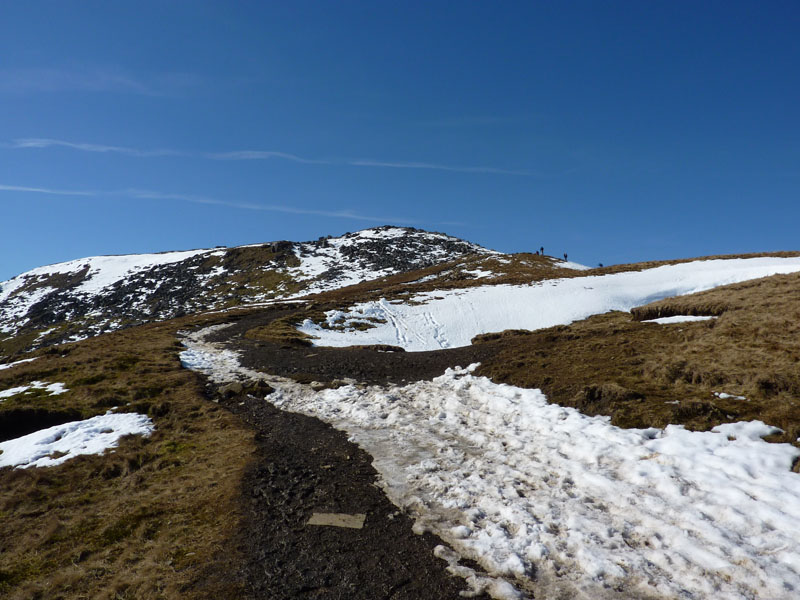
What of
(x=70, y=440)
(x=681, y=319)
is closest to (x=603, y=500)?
(x=70, y=440)

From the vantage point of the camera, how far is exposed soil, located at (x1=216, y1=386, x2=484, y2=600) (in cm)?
703

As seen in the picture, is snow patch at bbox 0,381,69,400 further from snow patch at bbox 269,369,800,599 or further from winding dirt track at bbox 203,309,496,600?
snow patch at bbox 269,369,800,599

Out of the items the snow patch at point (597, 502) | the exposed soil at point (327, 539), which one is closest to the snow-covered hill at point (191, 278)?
the exposed soil at point (327, 539)

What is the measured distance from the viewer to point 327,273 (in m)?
120

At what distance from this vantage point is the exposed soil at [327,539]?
7.03 metres

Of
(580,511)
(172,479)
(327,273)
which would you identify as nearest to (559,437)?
(580,511)

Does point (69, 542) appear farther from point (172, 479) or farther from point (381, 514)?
point (381, 514)

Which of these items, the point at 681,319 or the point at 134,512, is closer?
the point at 134,512

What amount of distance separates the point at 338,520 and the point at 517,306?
39.5 metres

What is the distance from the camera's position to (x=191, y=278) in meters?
129

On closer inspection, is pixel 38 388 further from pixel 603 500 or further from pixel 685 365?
pixel 685 365

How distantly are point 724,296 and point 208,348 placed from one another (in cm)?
3879

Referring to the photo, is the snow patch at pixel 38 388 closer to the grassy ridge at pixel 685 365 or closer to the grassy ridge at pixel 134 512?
the grassy ridge at pixel 134 512

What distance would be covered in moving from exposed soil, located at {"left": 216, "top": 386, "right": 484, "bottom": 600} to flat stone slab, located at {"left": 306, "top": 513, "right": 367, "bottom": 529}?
12cm
